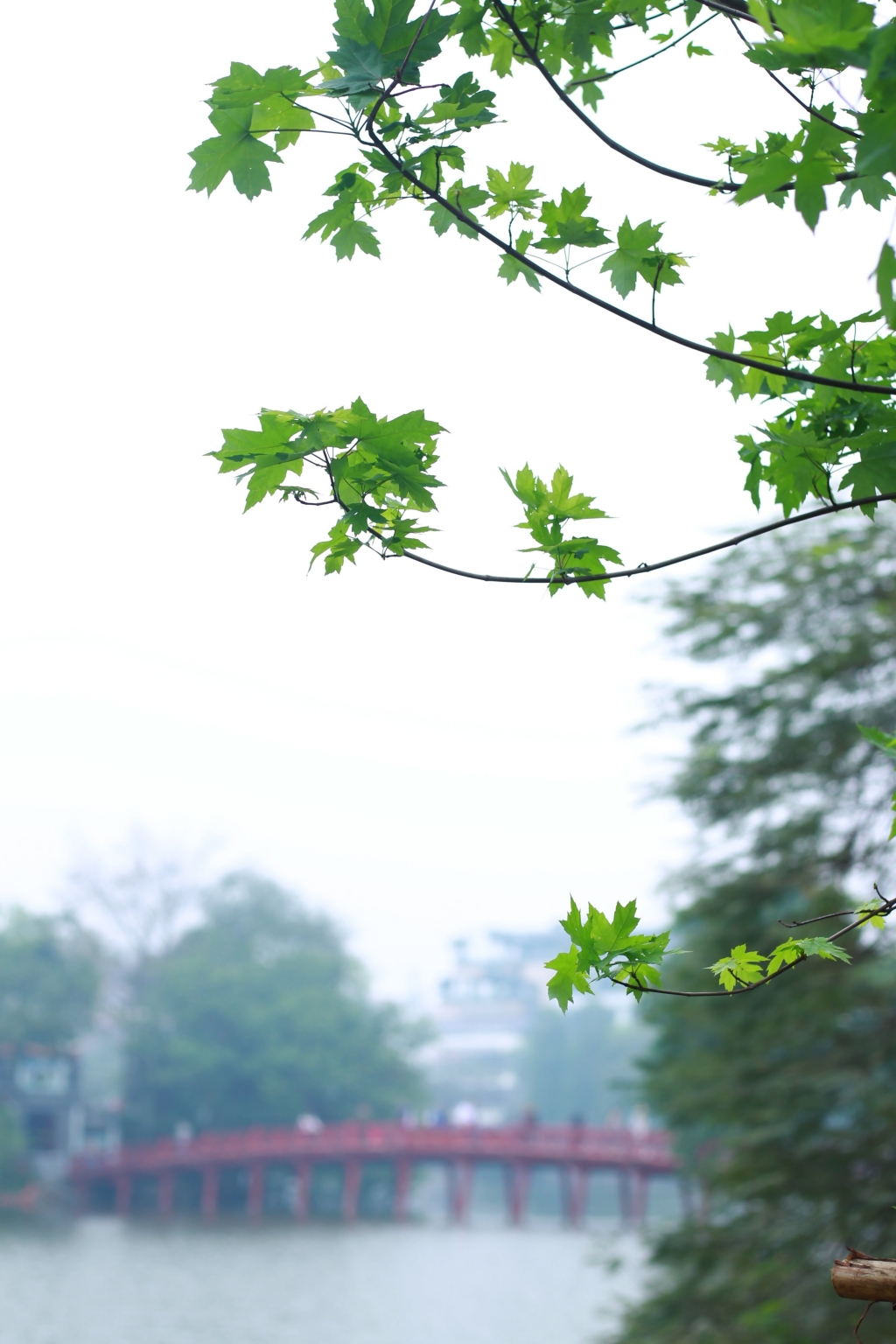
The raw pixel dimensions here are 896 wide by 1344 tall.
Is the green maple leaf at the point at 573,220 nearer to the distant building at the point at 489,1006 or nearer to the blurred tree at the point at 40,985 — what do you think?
the blurred tree at the point at 40,985

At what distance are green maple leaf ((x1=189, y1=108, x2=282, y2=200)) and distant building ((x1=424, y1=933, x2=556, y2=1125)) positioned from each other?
187 feet

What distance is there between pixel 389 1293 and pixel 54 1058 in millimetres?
12545

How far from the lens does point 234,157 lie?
4.36 ft

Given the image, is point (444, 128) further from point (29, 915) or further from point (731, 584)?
point (29, 915)

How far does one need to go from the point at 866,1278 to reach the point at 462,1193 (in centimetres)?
3178

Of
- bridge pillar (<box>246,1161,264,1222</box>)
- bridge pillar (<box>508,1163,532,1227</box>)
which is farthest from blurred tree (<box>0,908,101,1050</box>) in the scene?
bridge pillar (<box>508,1163,532,1227</box>)

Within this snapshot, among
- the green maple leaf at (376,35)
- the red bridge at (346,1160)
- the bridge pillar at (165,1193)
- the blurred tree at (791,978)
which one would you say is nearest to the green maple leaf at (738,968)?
the green maple leaf at (376,35)

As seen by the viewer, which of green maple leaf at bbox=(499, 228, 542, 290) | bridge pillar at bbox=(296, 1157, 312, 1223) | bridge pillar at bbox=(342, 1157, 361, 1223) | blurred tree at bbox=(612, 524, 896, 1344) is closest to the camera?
green maple leaf at bbox=(499, 228, 542, 290)

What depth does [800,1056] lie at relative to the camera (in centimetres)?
612

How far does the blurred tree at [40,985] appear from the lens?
90.5 ft

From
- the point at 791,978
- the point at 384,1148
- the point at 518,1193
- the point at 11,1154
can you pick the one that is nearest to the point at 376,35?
the point at 791,978

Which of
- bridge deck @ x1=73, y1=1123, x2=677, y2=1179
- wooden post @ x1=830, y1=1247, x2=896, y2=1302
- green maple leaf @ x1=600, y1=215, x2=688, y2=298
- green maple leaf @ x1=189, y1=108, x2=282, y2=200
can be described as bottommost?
bridge deck @ x1=73, y1=1123, x2=677, y2=1179

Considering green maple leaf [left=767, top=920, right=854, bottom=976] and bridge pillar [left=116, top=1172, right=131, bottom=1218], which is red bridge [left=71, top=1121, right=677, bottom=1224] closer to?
bridge pillar [left=116, top=1172, right=131, bottom=1218]

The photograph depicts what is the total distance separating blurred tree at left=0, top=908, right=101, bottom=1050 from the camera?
27.6 metres
